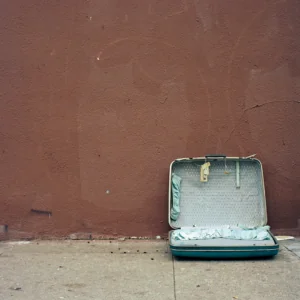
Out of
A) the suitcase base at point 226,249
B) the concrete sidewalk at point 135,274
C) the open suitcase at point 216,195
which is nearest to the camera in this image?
the concrete sidewalk at point 135,274

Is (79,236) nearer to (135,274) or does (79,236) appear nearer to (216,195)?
(135,274)

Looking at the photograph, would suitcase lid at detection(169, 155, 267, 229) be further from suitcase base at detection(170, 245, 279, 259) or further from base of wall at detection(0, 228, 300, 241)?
suitcase base at detection(170, 245, 279, 259)

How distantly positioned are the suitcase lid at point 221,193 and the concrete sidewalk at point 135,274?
423 mm

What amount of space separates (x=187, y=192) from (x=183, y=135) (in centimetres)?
58

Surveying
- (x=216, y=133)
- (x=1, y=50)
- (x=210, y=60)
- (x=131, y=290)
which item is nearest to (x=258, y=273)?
(x=131, y=290)

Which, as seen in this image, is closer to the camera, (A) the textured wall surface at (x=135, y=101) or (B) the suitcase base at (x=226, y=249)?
(B) the suitcase base at (x=226, y=249)

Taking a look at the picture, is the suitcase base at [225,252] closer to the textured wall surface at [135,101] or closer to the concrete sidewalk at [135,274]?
the concrete sidewalk at [135,274]

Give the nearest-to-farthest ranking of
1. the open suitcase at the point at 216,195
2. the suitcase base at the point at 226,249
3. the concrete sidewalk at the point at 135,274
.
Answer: the concrete sidewalk at the point at 135,274
the suitcase base at the point at 226,249
the open suitcase at the point at 216,195

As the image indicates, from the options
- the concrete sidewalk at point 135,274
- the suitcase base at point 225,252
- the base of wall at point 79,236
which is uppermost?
the suitcase base at point 225,252

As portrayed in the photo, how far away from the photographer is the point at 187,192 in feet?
15.8

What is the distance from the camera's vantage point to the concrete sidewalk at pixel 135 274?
11.7 ft

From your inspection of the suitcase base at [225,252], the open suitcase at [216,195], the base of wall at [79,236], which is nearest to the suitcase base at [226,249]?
the suitcase base at [225,252]

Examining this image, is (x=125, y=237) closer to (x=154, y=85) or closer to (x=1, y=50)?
(x=154, y=85)

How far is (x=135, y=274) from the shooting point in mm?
3986
